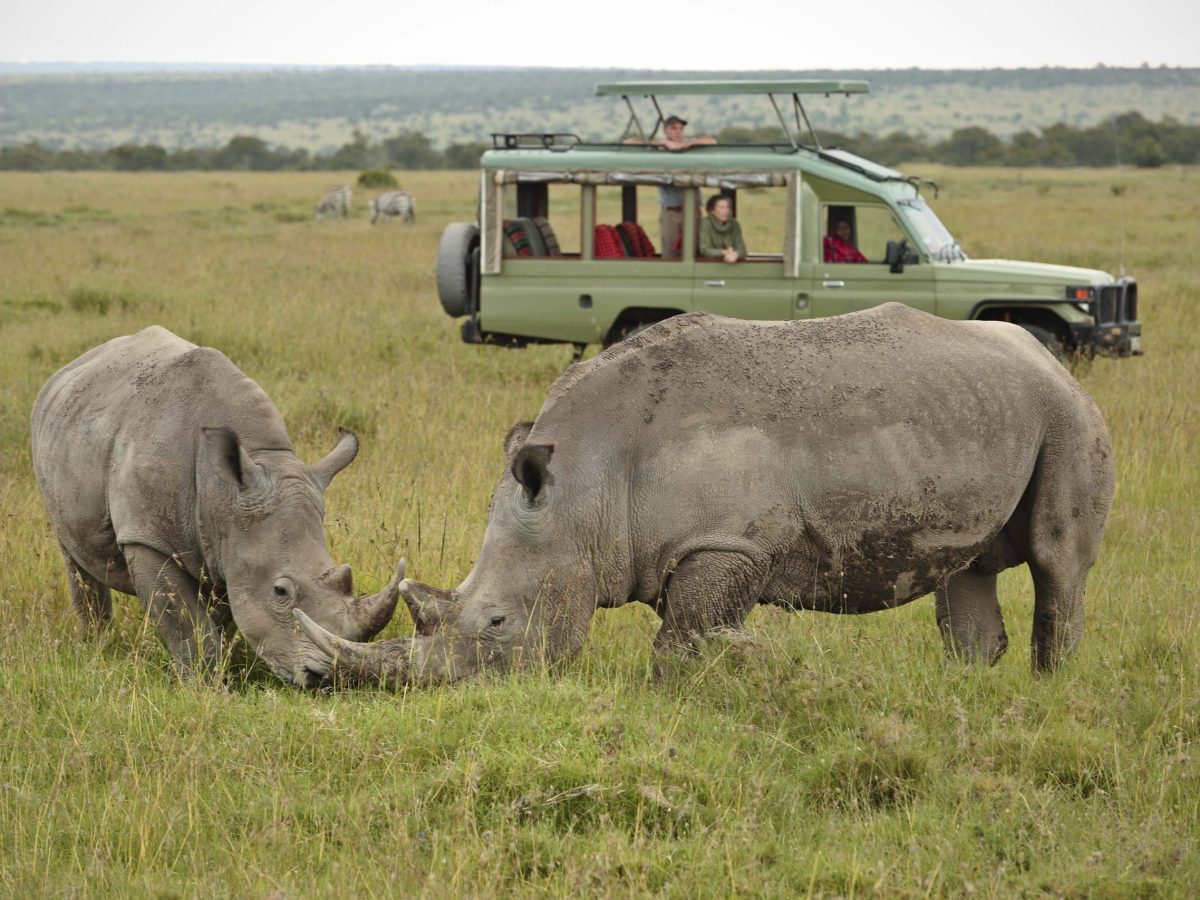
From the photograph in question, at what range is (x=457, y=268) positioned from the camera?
13500mm

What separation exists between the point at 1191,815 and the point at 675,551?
1.93 metres

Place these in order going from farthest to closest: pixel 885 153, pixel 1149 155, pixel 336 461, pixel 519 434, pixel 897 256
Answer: pixel 885 153 → pixel 1149 155 → pixel 897 256 → pixel 336 461 → pixel 519 434

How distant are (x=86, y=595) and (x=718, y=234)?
7551 mm

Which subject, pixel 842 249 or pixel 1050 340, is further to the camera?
pixel 842 249

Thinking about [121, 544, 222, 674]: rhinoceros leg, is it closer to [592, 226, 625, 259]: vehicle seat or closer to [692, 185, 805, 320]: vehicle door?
[692, 185, 805, 320]: vehicle door

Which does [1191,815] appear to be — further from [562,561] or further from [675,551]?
[562,561]

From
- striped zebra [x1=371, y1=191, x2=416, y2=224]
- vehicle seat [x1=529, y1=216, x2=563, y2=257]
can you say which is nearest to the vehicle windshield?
vehicle seat [x1=529, y1=216, x2=563, y2=257]

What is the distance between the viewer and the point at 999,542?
19.6 ft

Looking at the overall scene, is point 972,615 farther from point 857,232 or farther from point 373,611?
point 857,232

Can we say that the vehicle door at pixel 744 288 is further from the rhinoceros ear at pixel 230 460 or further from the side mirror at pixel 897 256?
the rhinoceros ear at pixel 230 460

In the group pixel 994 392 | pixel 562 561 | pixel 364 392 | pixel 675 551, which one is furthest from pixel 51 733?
pixel 364 392

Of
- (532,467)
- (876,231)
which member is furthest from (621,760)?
(876,231)

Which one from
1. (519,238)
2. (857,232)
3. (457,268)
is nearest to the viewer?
(857,232)

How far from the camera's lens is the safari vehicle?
12.6 m
